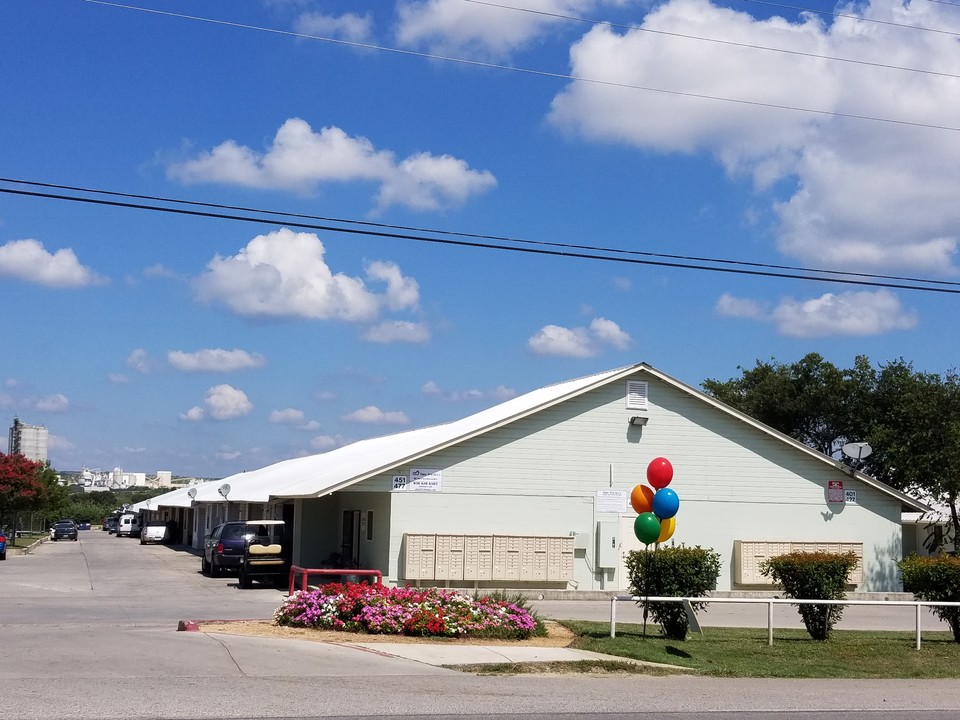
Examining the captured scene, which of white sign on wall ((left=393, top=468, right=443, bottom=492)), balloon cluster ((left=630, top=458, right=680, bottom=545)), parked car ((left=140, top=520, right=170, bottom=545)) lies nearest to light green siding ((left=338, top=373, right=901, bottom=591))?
white sign on wall ((left=393, top=468, right=443, bottom=492))

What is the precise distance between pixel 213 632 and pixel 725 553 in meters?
17.4

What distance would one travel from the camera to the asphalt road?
1139 cm

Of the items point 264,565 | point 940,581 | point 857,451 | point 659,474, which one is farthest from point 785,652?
point 264,565

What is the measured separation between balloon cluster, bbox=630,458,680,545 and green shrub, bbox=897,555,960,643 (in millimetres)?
4329

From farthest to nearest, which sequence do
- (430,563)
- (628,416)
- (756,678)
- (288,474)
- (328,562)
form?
(288,474), (328,562), (628,416), (430,563), (756,678)

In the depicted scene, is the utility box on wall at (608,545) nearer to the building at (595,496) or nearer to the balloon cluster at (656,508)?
the building at (595,496)

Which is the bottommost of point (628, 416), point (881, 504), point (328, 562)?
point (328, 562)

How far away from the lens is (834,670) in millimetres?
15977

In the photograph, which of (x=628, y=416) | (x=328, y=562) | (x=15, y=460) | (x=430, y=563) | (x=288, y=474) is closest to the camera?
(x=430, y=563)

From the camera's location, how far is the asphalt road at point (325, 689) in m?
11.4

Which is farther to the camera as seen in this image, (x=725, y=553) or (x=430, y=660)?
(x=725, y=553)

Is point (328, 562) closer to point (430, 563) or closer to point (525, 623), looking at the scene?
point (430, 563)

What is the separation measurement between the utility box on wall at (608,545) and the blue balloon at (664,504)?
10.5m

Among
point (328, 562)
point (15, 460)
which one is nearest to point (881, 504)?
point (328, 562)
